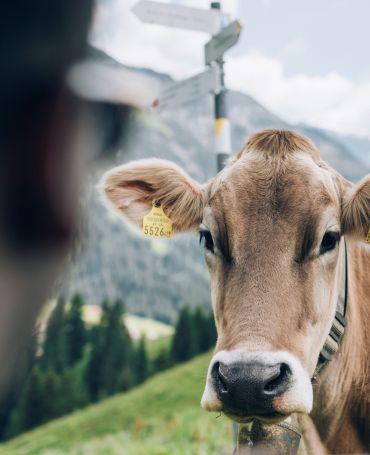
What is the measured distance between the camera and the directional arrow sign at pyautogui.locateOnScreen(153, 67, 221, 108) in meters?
3.49

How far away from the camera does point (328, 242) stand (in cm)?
211

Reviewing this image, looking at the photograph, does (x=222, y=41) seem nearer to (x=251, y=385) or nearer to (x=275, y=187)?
(x=275, y=187)

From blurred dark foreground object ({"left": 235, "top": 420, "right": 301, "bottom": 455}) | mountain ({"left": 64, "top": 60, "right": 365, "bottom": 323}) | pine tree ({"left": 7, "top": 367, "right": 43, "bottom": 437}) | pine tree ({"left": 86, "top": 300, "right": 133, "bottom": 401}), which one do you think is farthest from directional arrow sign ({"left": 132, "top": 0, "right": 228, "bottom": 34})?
pine tree ({"left": 86, "top": 300, "right": 133, "bottom": 401})

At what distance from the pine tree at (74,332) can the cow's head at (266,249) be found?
492 centimetres

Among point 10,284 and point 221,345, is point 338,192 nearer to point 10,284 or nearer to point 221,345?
point 221,345

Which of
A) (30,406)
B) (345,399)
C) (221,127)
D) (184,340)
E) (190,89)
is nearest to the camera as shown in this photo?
(345,399)

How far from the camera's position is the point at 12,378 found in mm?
3207

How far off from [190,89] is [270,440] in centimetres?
212

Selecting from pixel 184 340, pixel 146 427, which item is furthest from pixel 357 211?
pixel 184 340

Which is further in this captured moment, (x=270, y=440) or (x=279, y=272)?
(x=270, y=440)

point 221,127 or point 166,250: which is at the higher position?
point 221,127

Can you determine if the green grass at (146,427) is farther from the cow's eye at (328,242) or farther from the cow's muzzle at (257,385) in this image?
the cow's muzzle at (257,385)

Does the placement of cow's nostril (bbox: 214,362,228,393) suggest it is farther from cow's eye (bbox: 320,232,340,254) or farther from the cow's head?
cow's eye (bbox: 320,232,340,254)

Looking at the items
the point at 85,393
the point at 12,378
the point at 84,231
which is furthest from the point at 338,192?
the point at 85,393
